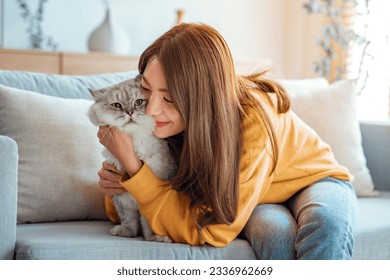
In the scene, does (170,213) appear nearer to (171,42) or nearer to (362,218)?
(171,42)

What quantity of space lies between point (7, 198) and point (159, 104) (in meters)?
0.42

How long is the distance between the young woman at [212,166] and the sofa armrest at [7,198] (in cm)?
23

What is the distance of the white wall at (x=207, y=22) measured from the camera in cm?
325

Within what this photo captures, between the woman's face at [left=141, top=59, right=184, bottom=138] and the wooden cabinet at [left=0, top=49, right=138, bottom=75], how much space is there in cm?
143

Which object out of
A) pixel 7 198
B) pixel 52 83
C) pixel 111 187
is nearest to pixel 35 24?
pixel 52 83

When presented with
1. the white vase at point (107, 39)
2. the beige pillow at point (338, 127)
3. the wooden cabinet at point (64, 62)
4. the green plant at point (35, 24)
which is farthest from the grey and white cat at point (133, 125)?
the green plant at point (35, 24)

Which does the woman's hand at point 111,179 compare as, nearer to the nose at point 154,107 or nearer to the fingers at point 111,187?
the fingers at point 111,187

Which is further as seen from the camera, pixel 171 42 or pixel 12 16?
pixel 12 16

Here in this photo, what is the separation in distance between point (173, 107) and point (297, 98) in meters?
0.88

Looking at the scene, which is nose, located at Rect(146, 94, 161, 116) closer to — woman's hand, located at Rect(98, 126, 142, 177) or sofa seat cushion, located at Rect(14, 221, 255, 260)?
woman's hand, located at Rect(98, 126, 142, 177)

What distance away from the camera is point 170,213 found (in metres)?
1.49

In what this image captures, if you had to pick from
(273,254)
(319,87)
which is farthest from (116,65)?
(273,254)

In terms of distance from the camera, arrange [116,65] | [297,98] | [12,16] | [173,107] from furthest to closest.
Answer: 1. [12,16]
2. [116,65]
3. [297,98]
4. [173,107]

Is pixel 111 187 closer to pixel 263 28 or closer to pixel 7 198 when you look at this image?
pixel 7 198
